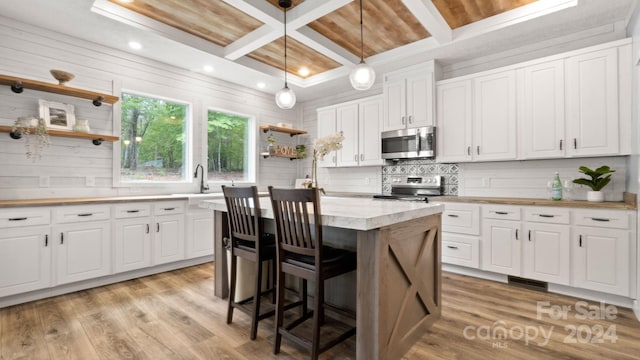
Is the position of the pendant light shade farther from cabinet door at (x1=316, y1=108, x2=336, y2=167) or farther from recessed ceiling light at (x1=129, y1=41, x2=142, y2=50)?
cabinet door at (x1=316, y1=108, x2=336, y2=167)

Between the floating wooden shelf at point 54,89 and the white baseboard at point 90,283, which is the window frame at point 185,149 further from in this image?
the white baseboard at point 90,283

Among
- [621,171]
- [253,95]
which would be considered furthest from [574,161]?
[253,95]

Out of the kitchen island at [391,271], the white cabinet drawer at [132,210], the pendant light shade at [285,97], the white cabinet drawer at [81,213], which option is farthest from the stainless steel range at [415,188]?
the white cabinet drawer at [81,213]

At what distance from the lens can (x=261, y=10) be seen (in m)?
3.04

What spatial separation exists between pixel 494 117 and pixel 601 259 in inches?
70.7

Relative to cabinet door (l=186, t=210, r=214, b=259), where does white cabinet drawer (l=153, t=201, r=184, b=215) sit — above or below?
above

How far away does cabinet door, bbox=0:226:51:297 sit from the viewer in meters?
2.70

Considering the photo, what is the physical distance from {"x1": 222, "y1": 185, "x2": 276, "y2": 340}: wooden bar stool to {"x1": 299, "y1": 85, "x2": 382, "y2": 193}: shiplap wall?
2.99m

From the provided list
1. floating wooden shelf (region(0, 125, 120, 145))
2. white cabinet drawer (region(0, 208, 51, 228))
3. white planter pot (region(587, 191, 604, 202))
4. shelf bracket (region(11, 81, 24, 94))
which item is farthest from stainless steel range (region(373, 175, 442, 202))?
shelf bracket (region(11, 81, 24, 94))

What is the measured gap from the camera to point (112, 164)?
3.79m

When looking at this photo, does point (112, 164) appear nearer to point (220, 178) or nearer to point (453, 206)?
point (220, 178)

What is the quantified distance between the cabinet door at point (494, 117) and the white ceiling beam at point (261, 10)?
8.29 ft

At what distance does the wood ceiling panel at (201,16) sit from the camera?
10.1 ft

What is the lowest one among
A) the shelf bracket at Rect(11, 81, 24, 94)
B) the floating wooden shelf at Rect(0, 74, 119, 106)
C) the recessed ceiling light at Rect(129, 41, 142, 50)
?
the shelf bracket at Rect(11, 81, 24, 94)
